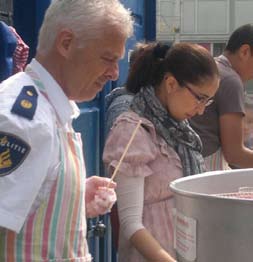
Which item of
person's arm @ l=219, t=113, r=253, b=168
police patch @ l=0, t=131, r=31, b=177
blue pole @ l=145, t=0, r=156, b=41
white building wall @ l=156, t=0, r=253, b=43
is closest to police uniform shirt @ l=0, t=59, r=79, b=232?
police patch @ l=0, t=131, r=31, b=177

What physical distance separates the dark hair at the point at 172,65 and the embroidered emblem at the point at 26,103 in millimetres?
878

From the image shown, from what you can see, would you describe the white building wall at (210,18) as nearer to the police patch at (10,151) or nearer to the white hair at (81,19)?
the white hair at (81,19)

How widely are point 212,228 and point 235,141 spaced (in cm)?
169

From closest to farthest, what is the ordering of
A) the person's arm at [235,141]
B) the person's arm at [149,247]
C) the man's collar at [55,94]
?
the man's collar at [55,94] → the person's arm at [149,247] → the person's arm at [235,141]

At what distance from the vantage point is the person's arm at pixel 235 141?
3021 millimetres

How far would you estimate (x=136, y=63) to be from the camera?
8.05 feet

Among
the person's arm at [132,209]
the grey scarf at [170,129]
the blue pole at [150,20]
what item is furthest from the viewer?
the blue pole at [150,20]

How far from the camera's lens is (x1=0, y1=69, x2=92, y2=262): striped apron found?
59.6 inches

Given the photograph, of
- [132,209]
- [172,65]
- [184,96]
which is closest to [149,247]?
[132,209]

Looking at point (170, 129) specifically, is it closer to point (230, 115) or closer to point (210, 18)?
point (230, 115)

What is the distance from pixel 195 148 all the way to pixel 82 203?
89 centimetres

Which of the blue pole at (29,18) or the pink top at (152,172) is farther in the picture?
the blue pole at (29,18)

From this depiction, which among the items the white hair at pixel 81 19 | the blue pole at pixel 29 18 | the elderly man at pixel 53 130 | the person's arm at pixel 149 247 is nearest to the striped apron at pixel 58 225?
the elderly man at pixel 53 130

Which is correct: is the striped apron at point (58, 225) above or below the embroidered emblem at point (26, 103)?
below
